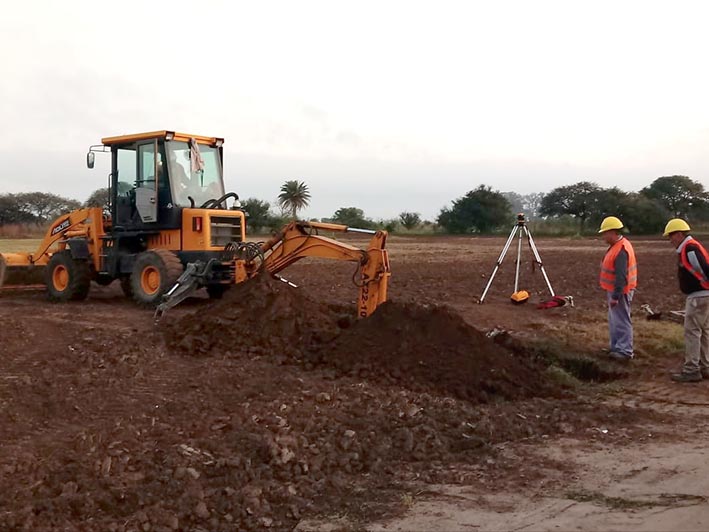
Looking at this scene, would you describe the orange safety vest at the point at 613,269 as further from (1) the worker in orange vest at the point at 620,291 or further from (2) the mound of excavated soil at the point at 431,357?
(2) the mound of excavated soil at the point at 431,357

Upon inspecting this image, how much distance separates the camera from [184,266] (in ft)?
42.4

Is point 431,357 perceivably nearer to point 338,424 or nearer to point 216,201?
point 338,424

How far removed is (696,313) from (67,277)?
1064 centimetres

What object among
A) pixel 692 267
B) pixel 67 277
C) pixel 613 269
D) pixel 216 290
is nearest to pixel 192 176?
pixel 216 290

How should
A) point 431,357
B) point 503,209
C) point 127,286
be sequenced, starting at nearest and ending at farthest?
point 431,357, point 127,286, point 503,209

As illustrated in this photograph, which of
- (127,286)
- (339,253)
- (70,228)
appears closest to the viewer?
(339,253)

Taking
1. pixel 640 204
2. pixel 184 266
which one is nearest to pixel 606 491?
pixel 184 266

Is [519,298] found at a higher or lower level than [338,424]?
higher

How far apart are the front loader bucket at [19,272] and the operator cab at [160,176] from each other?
266cm

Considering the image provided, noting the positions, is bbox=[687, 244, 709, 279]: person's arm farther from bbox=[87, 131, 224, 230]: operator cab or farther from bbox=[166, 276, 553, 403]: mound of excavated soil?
bbox=[87, 131, 224, 230]: operator cab

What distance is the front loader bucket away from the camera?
15.0m

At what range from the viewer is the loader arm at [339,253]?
32.4 feet

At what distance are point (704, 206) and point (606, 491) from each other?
64266mm

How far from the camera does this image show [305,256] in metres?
11.0
